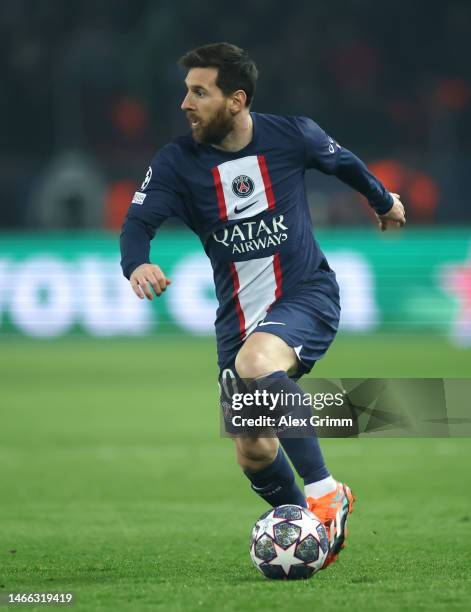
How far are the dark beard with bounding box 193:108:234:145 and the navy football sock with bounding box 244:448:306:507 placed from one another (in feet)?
4.20

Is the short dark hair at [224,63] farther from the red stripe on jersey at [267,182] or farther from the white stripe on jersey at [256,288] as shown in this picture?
the white stripe on jersey at [256,288]

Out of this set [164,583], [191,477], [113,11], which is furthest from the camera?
[113,11]

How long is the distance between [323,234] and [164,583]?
11.7 m

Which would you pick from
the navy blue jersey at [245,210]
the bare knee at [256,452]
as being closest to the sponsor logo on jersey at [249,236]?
the navy blue jersey at [245,210]

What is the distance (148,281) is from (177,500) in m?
2.90

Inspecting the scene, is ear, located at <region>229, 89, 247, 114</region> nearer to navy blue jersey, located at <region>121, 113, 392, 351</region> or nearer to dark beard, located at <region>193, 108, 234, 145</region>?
dark beard, located at <region>193, 108, 234, 145</region>

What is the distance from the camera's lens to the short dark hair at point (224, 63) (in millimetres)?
4926

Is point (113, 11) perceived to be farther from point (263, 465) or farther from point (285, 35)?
point (263, 465)

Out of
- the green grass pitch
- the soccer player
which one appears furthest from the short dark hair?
the green grass pitch

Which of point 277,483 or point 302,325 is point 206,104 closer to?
point 302,325

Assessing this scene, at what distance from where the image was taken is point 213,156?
5016 millimetres

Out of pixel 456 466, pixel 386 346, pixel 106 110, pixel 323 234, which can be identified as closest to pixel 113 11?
pixel 106 110

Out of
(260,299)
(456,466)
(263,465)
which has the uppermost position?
(260,299)

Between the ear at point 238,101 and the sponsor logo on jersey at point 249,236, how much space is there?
451 mm
